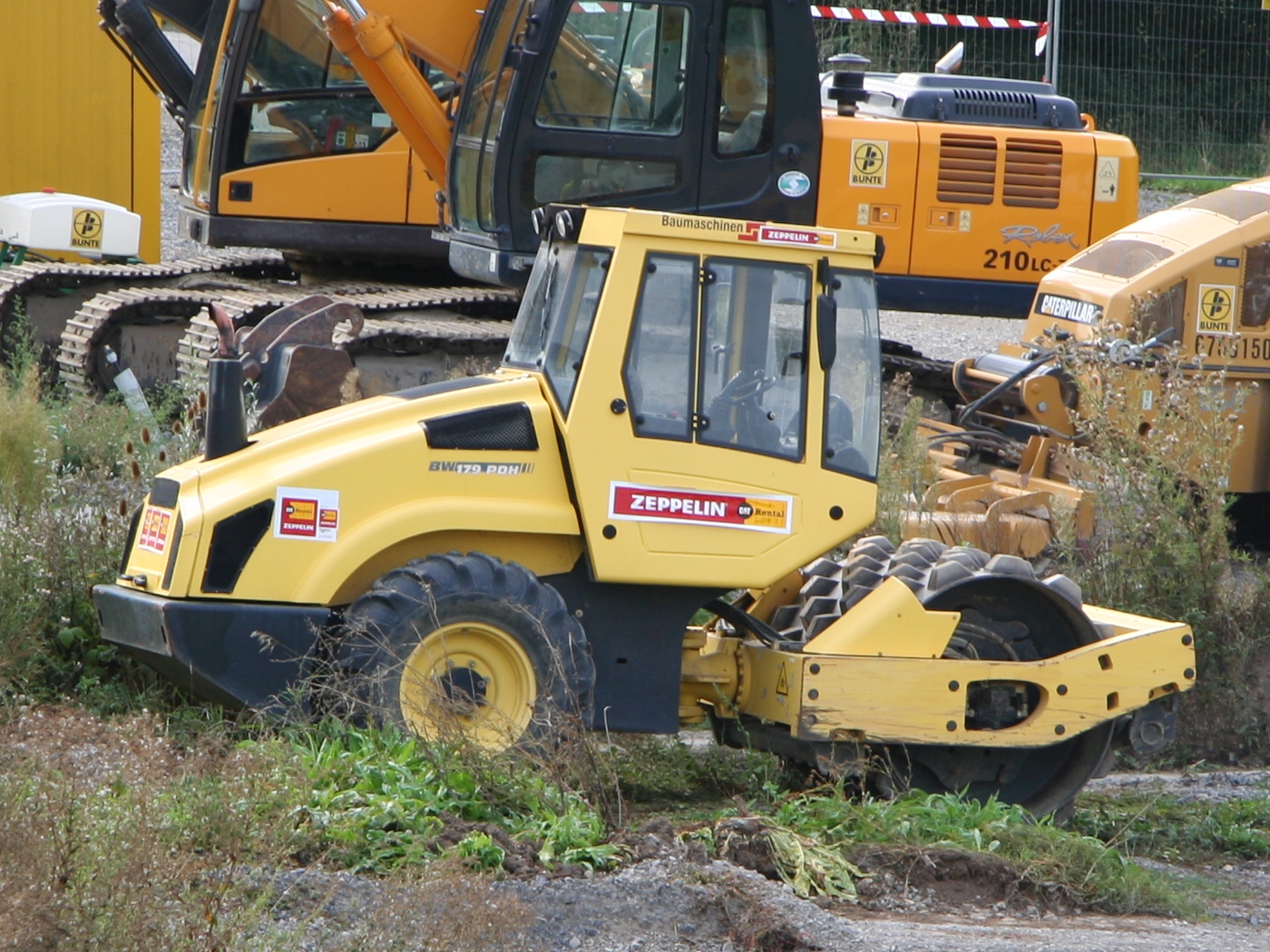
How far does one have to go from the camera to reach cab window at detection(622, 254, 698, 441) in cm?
611

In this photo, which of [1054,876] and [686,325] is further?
[686,325]

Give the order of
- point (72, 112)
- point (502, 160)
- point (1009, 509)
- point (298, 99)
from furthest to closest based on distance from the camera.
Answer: point (72, 112)
point (298, 99)
point (502, 160)
point (1009, 509)

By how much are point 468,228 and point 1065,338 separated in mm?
3594

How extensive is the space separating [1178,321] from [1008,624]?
457 centimetres

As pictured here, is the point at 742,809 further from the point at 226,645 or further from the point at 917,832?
the point at 226,645

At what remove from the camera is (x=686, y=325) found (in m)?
6.15

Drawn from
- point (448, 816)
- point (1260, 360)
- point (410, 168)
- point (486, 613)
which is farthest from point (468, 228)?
point (448, 816)

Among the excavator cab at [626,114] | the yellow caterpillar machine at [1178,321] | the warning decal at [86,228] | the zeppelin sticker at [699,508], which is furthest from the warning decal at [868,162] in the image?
the zeppelin sticker at [699,508]

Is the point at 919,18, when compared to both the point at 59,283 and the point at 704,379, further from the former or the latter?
the point at 704,379

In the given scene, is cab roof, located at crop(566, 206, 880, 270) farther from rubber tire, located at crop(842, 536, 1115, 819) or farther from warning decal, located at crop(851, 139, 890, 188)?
warning decal, located at crop(851, 139, 890, 188)

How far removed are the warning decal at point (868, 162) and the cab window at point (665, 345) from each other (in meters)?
6.85

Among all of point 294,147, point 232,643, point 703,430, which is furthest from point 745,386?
point 294,147

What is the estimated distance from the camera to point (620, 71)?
1071 cm

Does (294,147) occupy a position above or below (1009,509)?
above
